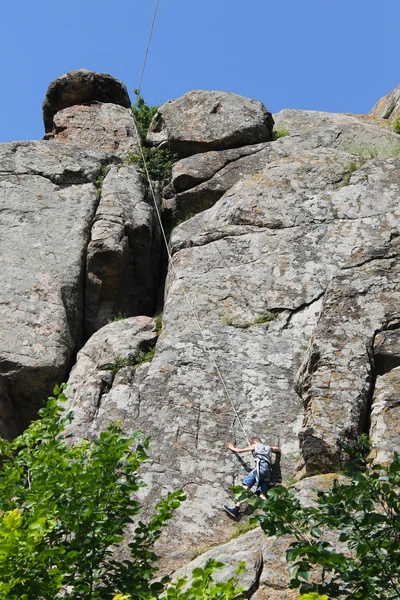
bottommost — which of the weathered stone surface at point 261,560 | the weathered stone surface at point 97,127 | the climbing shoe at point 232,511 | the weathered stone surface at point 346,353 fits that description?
the weathered stone surface at point 261,560

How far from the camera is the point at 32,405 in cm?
1474

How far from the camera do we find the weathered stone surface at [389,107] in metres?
21.9

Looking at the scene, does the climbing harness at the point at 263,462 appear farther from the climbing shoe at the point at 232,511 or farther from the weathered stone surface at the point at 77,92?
the weathered stone surface at the point at 77,92

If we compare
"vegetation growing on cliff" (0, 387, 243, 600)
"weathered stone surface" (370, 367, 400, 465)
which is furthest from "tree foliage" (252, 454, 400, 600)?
"weathered stone surface" (370, 367, 400, 465)

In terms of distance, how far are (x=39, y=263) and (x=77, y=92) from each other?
695cm

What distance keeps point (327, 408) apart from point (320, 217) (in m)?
5.09

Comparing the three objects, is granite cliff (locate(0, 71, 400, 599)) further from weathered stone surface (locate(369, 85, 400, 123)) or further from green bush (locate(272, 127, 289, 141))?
weathered stone surface (locate(369, 85, 400, 123))

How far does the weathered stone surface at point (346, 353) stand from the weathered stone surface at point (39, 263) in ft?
14.6

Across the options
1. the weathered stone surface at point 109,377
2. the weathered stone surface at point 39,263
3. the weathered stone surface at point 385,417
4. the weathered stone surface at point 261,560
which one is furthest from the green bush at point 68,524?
the weathered stone surface at point 39,263

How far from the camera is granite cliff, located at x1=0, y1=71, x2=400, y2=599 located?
39.4 feet

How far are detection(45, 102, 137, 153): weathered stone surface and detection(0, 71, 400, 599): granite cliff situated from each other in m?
0.05

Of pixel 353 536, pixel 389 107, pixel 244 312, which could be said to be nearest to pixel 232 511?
pixel 244 312

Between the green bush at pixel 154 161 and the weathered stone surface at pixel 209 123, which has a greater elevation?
the weathered stone surface at pixel 209 123

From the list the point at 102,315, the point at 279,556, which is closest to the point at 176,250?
the point at 102,315
